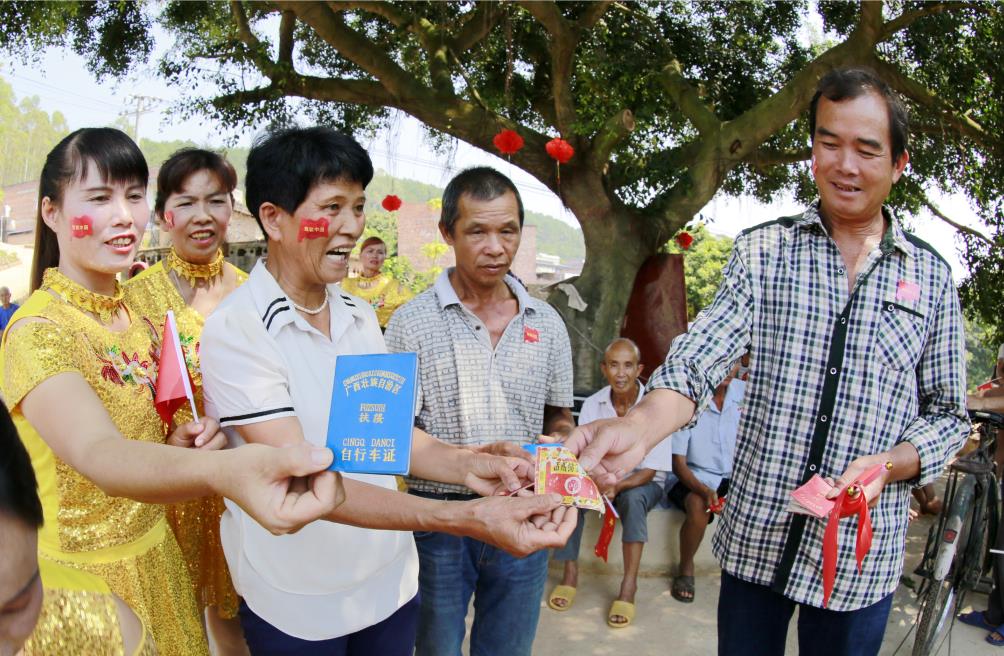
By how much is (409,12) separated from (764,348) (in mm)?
6556

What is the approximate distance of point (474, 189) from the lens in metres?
2.72

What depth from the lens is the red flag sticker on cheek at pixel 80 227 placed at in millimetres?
1994

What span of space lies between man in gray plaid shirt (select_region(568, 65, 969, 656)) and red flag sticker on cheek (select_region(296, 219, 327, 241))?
771 mm

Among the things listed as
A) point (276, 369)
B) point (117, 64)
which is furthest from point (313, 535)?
point (117, 64)

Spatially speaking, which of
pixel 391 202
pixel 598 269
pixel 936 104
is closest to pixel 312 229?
pixel 598 269

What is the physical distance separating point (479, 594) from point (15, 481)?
6.67 feet

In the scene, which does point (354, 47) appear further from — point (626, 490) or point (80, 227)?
point (80, 227)

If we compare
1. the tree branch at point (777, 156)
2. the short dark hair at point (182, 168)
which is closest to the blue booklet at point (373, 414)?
the short dark hair at point (182, 168)

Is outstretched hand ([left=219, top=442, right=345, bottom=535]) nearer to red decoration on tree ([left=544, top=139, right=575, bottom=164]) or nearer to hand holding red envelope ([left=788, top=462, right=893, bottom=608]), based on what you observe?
hand holding red envelope ([left=788, top=462, right=893, bottom=608])

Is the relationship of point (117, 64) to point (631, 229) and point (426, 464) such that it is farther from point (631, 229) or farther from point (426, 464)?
point (426, 464)

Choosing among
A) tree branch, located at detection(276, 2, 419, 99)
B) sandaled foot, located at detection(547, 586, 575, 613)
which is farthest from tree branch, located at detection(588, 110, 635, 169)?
sandaled foot, located at detection(547, 586, 575, 613)

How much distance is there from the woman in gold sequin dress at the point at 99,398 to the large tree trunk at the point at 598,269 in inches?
205

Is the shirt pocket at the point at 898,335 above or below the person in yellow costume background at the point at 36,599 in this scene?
above

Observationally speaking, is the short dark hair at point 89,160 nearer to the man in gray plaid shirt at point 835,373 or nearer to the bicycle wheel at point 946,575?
the man in gray plaid shirt at point 835,373
